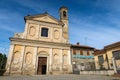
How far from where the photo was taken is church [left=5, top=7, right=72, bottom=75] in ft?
50.4

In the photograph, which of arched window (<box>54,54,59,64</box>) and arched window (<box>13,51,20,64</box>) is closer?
arched window (<box>13,51,20,64</box>)

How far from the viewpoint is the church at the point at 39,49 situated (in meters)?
15.4

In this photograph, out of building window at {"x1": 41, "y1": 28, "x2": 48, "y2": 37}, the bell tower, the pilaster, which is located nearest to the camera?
the pilaster

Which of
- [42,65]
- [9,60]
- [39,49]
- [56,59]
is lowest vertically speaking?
[42,65]

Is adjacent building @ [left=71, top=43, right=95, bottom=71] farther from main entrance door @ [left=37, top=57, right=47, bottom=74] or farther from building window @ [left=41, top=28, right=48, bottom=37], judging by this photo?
building window @ [left=41, top=28, right=48, bottom=37]

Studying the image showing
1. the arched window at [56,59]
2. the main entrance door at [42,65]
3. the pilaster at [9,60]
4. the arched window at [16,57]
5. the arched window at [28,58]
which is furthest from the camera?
the arched window at [56,59]

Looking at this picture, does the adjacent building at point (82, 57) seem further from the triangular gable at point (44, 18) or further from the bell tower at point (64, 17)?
the triangular gable at point (44, 18)

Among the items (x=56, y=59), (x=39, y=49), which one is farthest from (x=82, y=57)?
(x=39, y=49)

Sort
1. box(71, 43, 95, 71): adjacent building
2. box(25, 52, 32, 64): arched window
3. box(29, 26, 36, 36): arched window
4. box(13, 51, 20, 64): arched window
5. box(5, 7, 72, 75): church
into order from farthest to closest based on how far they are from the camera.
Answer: box(71, 43, 95, 71): adjacent building < box(29, 26, 36, 36): arched window < box(25, 52, 32, 64): arched window < box(5, 7, 72, 75): church < box(13, 51, 20, 64): arched window

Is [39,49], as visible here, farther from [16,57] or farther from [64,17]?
[64,17]

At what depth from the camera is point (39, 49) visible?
17156 mm

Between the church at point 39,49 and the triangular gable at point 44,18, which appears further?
the triangular gable at point 44,18

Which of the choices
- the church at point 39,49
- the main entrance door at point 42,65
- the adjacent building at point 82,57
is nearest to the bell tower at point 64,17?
the church at point 39,49

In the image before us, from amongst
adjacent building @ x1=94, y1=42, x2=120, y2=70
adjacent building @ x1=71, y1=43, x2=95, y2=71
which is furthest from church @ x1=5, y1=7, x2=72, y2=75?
adjacent building @ x1=94, y1=42, x2=120, y2=70
